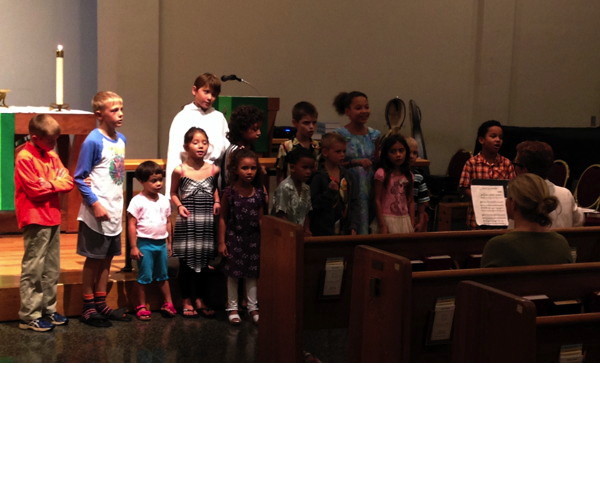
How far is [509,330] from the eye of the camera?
2.98 meters

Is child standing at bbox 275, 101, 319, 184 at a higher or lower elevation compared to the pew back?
higher

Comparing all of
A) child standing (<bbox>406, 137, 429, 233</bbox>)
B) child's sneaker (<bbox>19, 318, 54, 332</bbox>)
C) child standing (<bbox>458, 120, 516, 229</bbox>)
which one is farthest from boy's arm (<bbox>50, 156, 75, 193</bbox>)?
child standing (<bbox>458, 120, 516, 229</bbox>)

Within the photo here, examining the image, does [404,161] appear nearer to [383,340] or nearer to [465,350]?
[383,340]

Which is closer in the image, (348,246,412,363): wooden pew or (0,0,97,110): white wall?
(348,246,412,363): wooden pew

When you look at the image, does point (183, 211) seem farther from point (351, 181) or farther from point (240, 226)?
point (351, 181)

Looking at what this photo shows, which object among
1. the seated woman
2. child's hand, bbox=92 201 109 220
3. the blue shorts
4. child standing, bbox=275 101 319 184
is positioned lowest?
the blue shorts

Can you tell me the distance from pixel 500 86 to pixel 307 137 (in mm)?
4747

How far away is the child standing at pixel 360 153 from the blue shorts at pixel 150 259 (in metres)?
1.16

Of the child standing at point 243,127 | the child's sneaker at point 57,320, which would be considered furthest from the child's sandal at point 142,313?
the child standing at point 243,127

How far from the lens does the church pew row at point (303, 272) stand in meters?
4.20

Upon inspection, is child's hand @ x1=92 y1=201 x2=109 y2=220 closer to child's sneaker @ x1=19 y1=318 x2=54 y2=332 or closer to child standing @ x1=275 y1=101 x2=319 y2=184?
child's sneaker @ x1=19 y1=318 x2=54 y2=332

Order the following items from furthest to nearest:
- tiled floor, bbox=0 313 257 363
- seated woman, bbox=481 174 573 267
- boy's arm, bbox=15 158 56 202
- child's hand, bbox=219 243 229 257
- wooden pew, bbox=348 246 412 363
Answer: child's hand, bbox=219 243 229 257
boy's arm, bbox=15 158 56 202
tiled floor, bbox=0 313 257 363
seated woman, bbox=481 174 573 267
wooden pew, bbox=348 246 412 363

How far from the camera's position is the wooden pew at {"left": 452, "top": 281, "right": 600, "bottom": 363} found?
2.94m

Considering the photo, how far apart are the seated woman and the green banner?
3410mm
